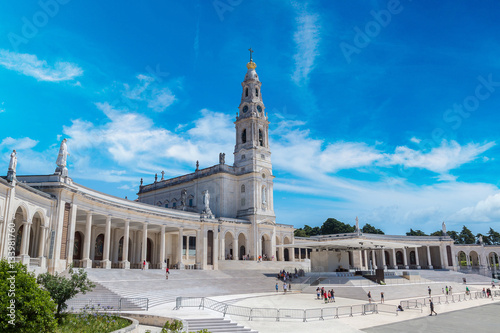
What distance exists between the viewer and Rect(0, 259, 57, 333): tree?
476 inches

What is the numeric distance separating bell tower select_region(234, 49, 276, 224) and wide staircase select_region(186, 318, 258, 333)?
1658 inches

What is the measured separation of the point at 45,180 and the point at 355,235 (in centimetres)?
5916

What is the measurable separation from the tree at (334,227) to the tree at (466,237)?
3316cm

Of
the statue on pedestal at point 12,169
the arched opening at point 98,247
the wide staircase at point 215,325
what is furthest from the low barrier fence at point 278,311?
the arched opening at point 98,247

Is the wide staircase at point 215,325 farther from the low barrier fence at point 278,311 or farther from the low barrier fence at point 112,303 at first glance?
the low barrier fence at point 112,303

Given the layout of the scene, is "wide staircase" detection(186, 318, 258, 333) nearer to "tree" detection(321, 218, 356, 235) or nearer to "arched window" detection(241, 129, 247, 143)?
"arched window" detection(241, 129, 247, 143)

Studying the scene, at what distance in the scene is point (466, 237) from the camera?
108 meters

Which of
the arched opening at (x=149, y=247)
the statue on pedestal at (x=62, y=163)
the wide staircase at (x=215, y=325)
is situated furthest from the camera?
the arched opening at (x=149, y=247)

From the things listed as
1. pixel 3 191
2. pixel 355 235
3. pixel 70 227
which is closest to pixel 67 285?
pixel 3 191

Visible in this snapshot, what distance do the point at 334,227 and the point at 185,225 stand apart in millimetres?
61058

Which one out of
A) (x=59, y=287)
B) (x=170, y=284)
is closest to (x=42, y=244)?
(x=170, y=284)

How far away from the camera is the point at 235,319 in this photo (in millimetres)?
22953

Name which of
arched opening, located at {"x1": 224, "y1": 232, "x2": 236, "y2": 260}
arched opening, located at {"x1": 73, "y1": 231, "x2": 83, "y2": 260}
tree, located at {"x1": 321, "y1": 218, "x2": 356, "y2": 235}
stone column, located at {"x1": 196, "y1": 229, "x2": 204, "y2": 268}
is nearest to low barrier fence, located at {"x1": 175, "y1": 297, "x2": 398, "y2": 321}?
arched opening, located at {"x1": 73, "y1": 231, "x2": 83, "y2": 260}

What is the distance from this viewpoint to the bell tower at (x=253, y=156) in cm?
6475
